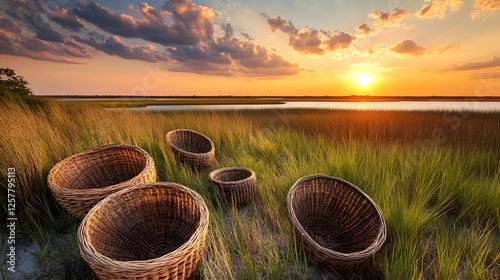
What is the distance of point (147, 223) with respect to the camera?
8.59 ft

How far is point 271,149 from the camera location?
525cm

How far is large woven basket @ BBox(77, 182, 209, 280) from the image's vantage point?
6.77 ft

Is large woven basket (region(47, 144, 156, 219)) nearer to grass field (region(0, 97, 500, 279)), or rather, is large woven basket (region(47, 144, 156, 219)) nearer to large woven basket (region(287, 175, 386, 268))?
grass field (region(0, 97, 500, 279))

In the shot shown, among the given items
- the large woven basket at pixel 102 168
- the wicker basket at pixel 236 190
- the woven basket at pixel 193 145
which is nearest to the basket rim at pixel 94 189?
the large woven basket at pixel 102 168

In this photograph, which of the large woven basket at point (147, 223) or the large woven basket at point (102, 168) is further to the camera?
the large woven basket at point (102, 168)

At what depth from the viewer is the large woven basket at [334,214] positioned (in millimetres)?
2338

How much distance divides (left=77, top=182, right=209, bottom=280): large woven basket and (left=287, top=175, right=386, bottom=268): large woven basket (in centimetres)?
98

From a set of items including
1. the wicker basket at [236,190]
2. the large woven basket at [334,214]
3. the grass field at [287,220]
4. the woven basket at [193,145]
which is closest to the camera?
the grass field at [287,220]

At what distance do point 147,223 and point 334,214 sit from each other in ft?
7.19

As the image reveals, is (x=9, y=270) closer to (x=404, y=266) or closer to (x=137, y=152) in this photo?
(x=137, y=152)

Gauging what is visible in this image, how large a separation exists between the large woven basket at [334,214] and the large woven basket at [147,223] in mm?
982

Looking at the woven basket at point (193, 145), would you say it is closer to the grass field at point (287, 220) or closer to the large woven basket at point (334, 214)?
the grass field at point (287, 220)

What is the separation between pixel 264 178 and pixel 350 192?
1362 mm

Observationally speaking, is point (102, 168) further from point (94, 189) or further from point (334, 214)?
point (334, 214)
